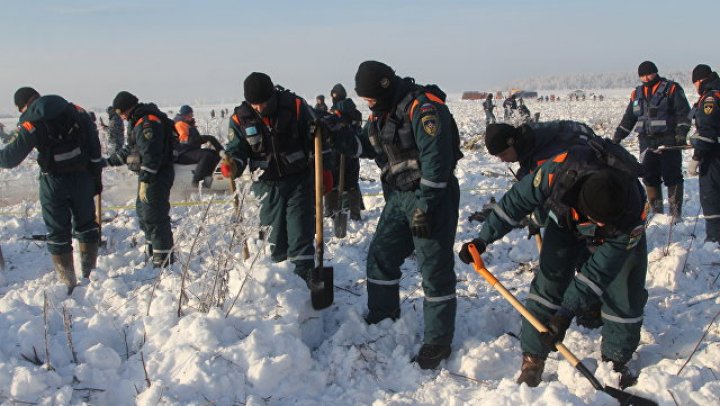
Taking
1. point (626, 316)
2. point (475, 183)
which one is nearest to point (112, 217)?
point (475, 183)

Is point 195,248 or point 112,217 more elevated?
point 195,248

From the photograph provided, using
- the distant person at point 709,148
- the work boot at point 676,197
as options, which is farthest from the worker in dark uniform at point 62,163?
the work boot at point 676,197

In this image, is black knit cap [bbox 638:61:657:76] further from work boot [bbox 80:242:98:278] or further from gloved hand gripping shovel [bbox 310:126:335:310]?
work boot [bbox 80:242:98:278]

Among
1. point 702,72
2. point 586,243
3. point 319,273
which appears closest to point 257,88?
point 319,273

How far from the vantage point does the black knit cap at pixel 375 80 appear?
12.2 feet

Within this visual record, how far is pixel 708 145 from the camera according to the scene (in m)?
6.16

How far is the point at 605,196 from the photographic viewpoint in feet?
9.62

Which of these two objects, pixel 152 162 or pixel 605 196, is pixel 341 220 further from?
pixel 605 196

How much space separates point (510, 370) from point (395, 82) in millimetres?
2093

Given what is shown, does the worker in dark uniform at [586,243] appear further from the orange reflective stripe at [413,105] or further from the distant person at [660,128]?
the distant person at [660,128]

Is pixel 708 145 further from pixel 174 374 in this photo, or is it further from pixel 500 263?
pixel 174 374

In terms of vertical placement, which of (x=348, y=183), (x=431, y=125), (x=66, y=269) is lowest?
(x=66, y=269)

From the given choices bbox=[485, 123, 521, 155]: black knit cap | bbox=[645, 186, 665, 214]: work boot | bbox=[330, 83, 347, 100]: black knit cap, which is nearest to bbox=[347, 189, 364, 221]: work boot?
bbox=[330, 83, 347, 100]: black knit cap

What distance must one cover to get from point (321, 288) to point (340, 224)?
9.46ft
